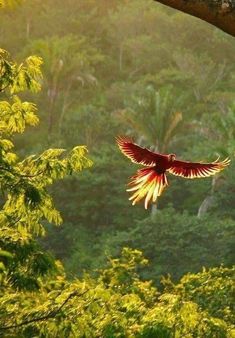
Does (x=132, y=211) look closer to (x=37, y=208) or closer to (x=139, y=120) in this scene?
(x=139, y=120)

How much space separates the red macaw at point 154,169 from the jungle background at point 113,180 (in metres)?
4.24

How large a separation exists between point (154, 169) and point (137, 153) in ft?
0.19

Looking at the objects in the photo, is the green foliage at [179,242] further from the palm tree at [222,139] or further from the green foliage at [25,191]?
the green foliage at [25,191]

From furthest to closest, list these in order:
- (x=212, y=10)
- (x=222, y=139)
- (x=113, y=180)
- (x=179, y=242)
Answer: (x=113, y=180), (x=222, y=139), (x=179, y=242), (x=212, y=10)

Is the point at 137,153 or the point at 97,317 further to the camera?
the point at 97,317

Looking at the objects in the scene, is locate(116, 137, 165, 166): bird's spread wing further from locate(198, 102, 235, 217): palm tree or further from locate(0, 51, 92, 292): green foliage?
locate(198, 102, 235, 217): palm tree

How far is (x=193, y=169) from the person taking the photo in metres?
→ 1.10

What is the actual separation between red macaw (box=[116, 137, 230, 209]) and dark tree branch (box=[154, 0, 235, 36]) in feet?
0.75

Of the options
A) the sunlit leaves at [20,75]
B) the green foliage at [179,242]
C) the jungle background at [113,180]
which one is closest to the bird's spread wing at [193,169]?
the jungle background at [113,180]

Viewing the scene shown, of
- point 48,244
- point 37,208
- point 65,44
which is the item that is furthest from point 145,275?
point 37,208

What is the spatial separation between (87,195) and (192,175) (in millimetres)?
35367

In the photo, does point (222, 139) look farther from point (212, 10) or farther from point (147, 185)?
point (147, 185)

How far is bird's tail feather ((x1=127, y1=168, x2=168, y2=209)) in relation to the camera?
102cm

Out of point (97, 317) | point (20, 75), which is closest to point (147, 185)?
point (97, 317)
